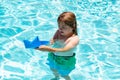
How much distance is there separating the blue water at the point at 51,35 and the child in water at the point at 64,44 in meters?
0.98

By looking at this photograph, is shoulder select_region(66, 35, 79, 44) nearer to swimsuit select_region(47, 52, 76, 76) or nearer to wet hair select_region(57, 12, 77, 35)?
wet hair select_region(57, 12, 77, 35)

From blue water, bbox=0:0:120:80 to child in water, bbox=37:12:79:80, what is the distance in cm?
98

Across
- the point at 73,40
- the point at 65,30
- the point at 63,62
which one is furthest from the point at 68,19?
the point at 63,62

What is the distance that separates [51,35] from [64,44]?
2.40 m

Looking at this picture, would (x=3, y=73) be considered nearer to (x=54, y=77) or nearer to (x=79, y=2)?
(x=54, y=77)

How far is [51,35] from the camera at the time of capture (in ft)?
22.0

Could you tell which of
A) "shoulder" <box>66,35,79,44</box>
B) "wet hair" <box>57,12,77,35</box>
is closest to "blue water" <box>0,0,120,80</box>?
"shoulder" <box>66,35,79,44</box>

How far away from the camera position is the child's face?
4145mm

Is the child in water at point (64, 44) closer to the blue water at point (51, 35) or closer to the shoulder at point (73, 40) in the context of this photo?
the shoulder at point (73, 40)

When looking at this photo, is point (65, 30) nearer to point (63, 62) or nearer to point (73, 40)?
point (73, 40)

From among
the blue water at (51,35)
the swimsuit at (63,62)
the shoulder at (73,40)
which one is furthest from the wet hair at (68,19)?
the blue water at (51,35)

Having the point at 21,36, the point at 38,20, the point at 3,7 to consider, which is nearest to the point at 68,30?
the point at 21,36

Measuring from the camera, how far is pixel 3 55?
19.3ft

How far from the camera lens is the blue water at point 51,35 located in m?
5.55
